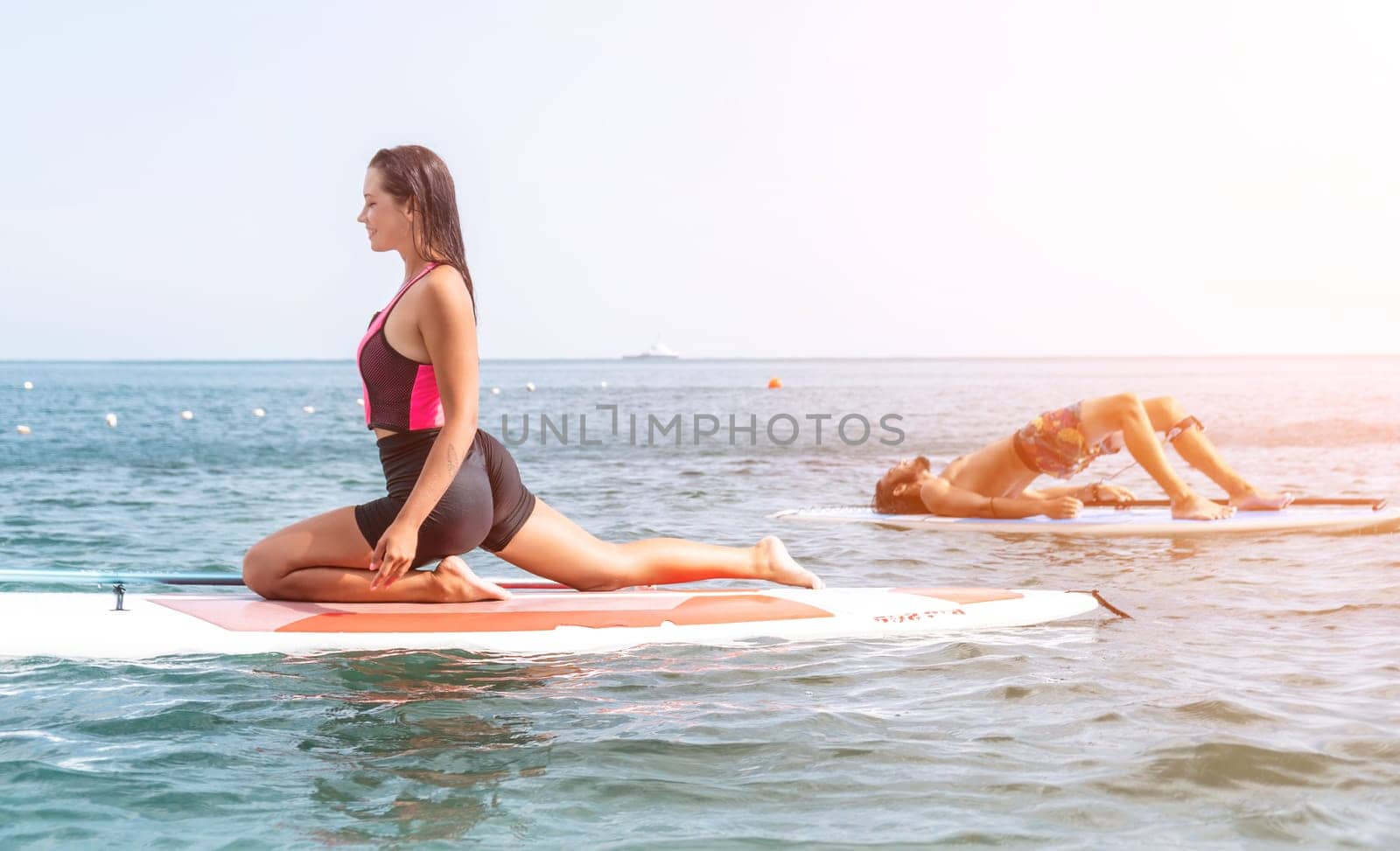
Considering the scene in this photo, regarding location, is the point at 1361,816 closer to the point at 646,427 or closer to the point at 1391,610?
the point at 1391,610

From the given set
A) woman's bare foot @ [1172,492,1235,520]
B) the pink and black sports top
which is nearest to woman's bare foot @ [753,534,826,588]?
the pink and black sports top

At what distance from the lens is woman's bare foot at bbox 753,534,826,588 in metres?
5.43

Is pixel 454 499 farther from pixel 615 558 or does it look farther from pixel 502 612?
pixel 615 558

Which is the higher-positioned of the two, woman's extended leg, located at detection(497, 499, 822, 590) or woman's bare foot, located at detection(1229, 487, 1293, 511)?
woman's extended leg, located at detection(497, 499, 822, 590)

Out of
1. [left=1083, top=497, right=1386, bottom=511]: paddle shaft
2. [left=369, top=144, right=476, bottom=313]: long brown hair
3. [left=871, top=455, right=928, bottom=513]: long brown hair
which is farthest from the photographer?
[left=871, top=455, right=928, bottom=513]: long brown hair

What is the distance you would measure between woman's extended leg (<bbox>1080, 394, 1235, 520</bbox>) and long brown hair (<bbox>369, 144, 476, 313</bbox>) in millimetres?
5694

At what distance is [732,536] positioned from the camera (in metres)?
9.83

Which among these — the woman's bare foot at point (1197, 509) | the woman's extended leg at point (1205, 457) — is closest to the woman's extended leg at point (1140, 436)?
the woman's bare foot at point (1197, 509)

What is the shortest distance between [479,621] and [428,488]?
0.92 metres

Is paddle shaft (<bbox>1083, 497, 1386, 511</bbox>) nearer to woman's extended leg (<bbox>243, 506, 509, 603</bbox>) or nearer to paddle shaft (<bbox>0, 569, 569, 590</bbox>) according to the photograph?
paddle shaft (<bbox>0, 569, 569, 590</bbox>)

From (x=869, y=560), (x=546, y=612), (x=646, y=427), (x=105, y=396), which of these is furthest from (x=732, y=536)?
(x=105, y=396)

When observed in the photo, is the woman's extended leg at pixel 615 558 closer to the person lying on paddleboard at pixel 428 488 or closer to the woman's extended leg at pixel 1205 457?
Answer: the person lying on paddleboard at pixel 428 488

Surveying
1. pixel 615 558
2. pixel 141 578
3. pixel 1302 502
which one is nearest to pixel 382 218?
pixel 615 558

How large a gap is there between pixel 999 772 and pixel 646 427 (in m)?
25.1
